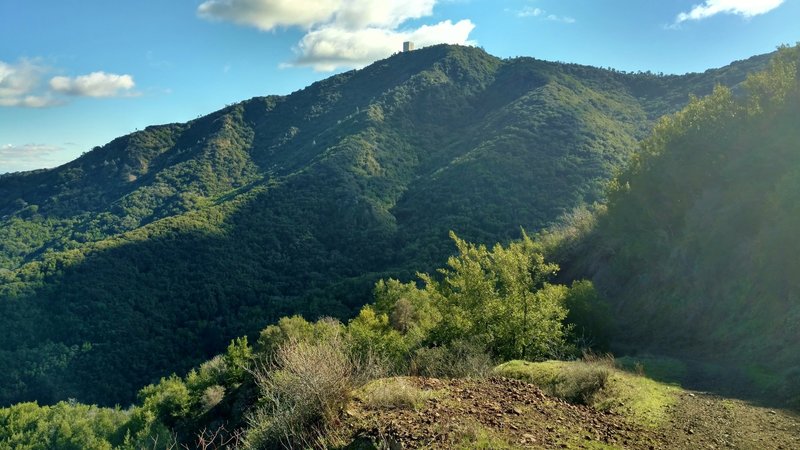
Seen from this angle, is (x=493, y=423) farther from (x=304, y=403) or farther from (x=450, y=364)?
(x=450, y=364)

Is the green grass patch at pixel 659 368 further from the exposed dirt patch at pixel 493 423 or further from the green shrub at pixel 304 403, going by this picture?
the green shrub at pixel 304 403

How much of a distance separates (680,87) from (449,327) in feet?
386

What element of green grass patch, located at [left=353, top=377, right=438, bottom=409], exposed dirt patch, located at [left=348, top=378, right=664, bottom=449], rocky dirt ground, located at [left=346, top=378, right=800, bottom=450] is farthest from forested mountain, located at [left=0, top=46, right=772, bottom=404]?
green grass patch, located at [left=353, top=377, right=438, bottom=409]

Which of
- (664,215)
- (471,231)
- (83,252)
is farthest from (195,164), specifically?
(664,215)

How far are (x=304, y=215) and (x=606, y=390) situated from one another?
8705 centimetres

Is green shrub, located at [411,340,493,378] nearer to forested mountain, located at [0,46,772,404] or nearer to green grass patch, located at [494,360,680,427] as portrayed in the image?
green grass patch, located at [494,360,680,427]

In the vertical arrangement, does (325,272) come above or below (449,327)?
below

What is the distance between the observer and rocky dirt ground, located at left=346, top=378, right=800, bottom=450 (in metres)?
7.08

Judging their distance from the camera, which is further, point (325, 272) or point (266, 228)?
point (266, 228)

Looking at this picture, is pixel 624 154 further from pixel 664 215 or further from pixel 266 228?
pixel 266 228

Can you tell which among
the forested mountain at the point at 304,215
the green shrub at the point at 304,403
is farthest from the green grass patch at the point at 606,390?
the forested mountain at the point at 304,215

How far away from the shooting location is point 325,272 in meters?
82.9

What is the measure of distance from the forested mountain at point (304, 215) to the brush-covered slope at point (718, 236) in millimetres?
33790

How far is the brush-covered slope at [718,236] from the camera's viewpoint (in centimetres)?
1956
